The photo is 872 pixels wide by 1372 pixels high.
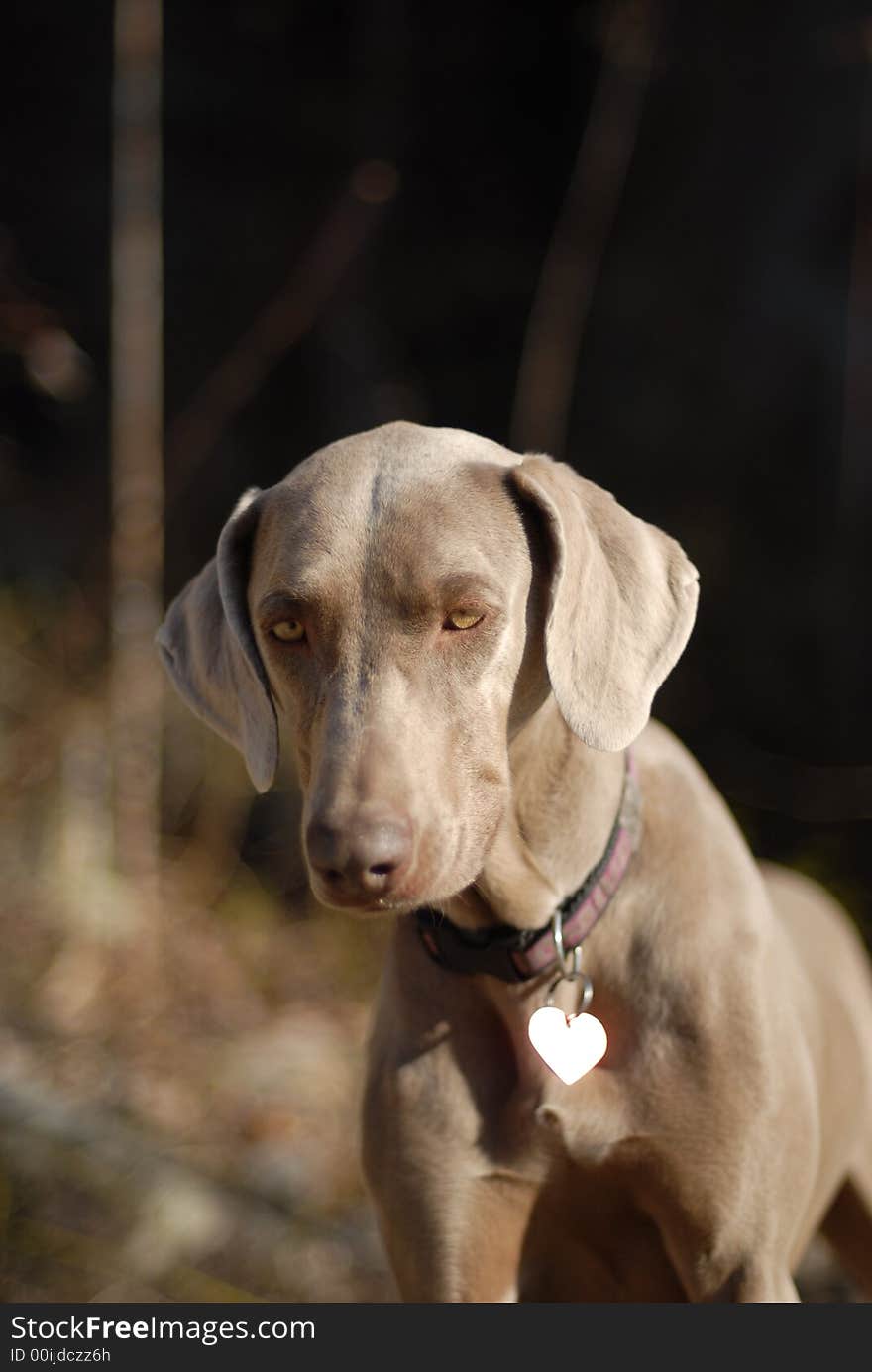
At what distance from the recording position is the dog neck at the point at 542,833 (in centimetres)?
202

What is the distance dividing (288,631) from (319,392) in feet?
11.1

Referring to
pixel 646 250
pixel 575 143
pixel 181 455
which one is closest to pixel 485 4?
pixel 575 143

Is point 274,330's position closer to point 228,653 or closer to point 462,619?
point 228,653

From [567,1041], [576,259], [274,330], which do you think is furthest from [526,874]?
[274,330]

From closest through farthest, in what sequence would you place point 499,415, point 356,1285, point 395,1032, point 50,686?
point 395,1032 → point 356,1285 → point 50,686 → point 499,415

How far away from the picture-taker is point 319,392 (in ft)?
16.9

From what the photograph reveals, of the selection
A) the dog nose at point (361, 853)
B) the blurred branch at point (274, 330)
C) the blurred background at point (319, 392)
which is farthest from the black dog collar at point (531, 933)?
the blurred branch at point (274, 330)

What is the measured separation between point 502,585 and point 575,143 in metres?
3.50

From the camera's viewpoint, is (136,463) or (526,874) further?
(136,463)

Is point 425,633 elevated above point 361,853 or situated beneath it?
elevated above

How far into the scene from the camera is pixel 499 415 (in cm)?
509

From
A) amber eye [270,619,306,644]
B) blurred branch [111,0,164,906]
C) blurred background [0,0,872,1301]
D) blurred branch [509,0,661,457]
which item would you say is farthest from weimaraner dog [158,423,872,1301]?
blurred branch [509,0,661,457]

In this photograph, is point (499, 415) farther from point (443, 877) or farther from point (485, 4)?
point (443, 877)

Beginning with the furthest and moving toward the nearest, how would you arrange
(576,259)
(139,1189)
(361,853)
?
1. (576,259)
2. (139,1189)
3. (361,853)
